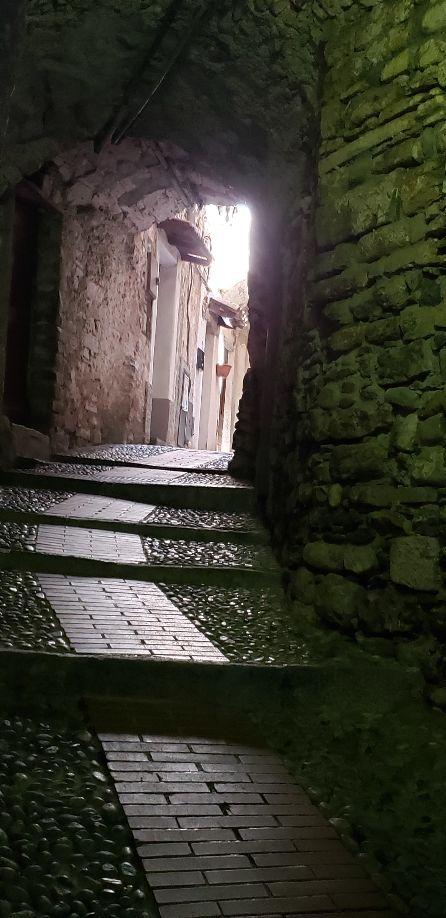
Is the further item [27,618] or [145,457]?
[145,457]

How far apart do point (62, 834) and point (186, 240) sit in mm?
11245

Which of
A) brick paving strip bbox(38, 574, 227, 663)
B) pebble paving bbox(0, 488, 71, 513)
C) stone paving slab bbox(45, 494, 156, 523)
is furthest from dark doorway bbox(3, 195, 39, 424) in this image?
brick paving strip bbox(38, 574, 227, 663)

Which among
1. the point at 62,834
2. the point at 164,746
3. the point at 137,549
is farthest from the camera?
the point at 137,549

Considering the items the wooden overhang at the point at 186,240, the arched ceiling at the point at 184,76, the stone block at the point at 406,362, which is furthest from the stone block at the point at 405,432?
the wooden overhang at the point at 186,240

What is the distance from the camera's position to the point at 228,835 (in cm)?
166

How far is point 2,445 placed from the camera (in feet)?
17.7

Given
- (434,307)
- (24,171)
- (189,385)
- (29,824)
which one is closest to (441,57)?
(434,307)

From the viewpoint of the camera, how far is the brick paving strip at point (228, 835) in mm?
1450

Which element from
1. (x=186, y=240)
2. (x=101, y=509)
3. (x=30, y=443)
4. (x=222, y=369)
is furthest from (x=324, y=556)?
(x=222, y=369)

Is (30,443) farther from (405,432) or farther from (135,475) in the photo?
(405,432)

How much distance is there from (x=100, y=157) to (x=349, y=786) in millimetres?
5686

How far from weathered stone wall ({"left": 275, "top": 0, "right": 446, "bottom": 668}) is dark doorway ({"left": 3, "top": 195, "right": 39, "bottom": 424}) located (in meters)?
4.12

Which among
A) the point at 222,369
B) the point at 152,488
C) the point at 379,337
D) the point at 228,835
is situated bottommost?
the point at 228,835

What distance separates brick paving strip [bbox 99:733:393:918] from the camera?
1.45 metres
